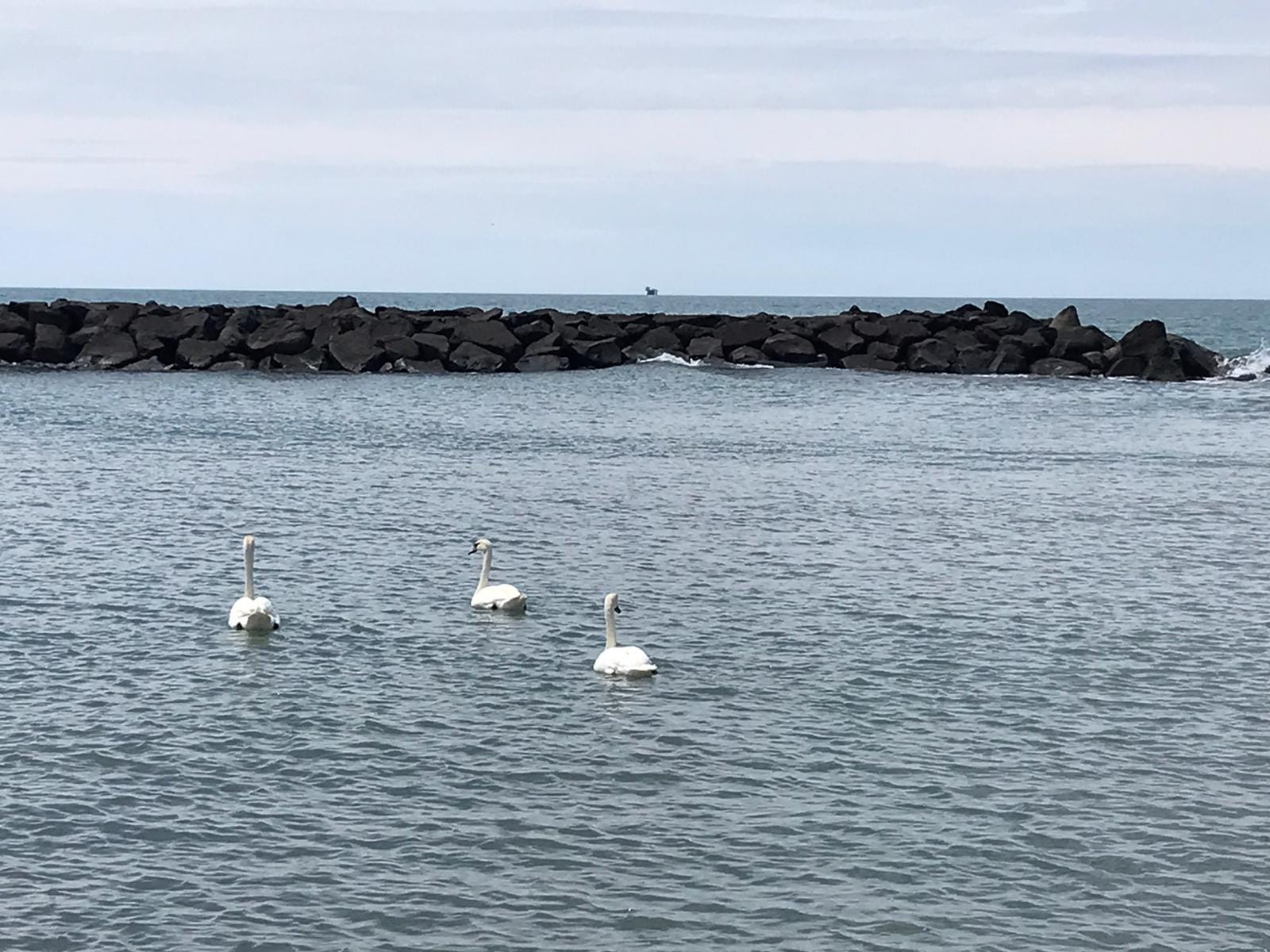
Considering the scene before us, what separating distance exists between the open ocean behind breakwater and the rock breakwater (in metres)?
27.2

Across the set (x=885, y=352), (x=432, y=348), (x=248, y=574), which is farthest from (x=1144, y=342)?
(x=248, y=574)

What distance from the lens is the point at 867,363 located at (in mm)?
61812

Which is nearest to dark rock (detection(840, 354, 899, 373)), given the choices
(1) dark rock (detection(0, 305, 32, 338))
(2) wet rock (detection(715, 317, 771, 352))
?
(2) wet rock (detection(715, 317, 771, 352))

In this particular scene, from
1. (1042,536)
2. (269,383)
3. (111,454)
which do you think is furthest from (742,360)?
(1042,536)

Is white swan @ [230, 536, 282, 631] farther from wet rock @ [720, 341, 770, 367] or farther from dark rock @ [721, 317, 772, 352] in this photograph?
dark rock @ [721, 317, 772, 352]

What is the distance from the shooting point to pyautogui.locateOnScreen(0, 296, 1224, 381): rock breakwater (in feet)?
197

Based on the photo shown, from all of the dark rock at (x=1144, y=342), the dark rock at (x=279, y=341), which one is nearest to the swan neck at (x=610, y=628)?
the dark rock at (x=1144, y=342)

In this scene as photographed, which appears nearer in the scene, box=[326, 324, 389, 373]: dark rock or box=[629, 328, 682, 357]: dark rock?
box=[326, 324, 389, 373]: dark rock

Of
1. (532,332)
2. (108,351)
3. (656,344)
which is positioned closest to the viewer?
(108,351)

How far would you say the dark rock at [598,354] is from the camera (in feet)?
203

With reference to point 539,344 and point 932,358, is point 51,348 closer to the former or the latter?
point 539,344

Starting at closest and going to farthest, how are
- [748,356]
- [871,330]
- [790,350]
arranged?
[790,350]
[748,356]
[871,330]

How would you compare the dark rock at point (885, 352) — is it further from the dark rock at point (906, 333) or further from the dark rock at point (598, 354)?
the dark rock at point (598, 354)

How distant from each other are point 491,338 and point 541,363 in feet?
7.73
